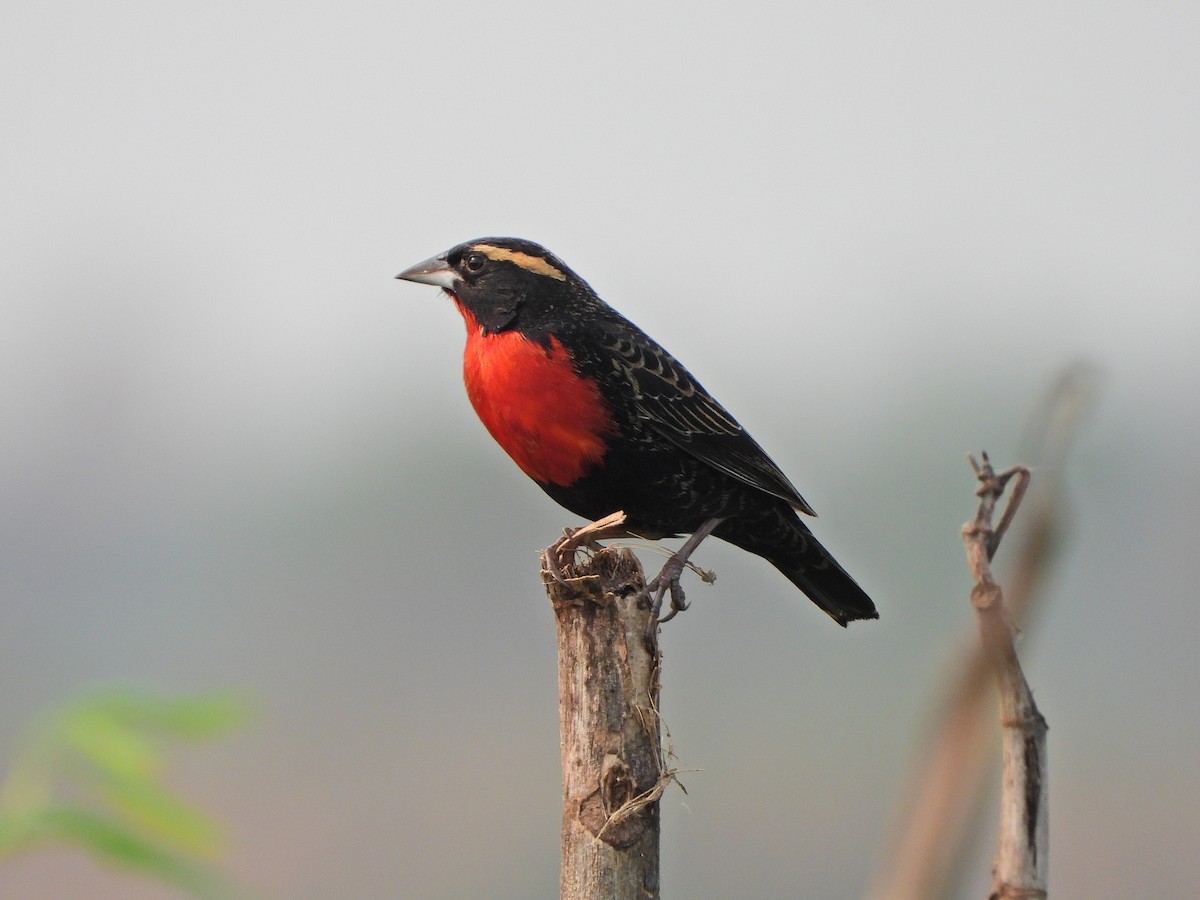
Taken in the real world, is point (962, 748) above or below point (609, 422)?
below

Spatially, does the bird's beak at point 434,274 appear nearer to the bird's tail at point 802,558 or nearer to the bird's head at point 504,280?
the bird's head at point 504,280

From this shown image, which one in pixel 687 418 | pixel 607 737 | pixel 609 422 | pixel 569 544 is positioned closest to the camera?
pixel 607 737

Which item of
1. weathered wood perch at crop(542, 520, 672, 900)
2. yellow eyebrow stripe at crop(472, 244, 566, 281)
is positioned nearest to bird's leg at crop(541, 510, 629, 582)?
weathered wood perch at crop(542, 520, 672, 900)

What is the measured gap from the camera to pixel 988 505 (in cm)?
125

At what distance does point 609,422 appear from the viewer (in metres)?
4.44

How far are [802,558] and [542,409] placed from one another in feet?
4.65

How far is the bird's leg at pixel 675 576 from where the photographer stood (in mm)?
3672

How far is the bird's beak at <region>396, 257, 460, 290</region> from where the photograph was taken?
16.2 feet

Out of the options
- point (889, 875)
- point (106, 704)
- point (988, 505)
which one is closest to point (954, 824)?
point (889, 875)

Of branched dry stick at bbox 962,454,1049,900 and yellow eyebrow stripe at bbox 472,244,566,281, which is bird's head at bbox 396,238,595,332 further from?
branched dry stick at bbox 962,454,1049,900

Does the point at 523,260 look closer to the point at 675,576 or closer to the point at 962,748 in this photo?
the point at 675,576

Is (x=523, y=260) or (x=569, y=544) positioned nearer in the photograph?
(x=569, y=544)

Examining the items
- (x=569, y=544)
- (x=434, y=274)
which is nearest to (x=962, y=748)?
(x=569, y=544)

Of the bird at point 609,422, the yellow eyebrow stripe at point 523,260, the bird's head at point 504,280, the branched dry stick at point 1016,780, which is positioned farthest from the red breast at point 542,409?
the branched dry stick at point 1016,780
